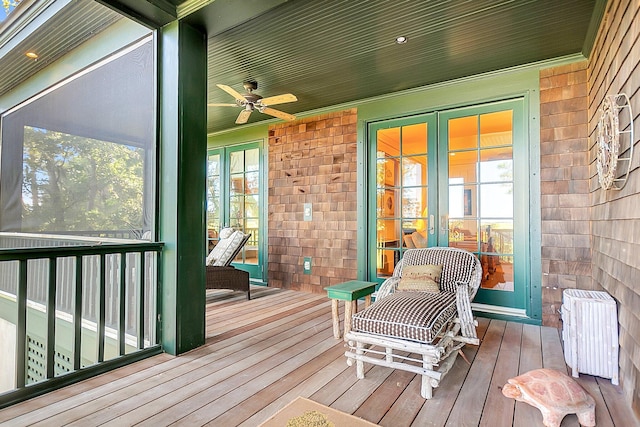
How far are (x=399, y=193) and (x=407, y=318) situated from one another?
260 cm

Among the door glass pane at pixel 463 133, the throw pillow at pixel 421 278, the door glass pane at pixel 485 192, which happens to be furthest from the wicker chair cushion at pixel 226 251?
the door glass pane at pixel 463 133

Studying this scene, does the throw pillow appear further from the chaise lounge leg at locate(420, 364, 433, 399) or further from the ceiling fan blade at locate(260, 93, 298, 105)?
the ceiling fan blade at locate(260, 93, 298, 105)

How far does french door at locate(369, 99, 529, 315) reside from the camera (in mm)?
3842

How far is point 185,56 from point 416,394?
3.18 meters

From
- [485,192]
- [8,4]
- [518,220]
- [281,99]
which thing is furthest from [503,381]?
[8,4]

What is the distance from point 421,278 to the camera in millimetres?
3229

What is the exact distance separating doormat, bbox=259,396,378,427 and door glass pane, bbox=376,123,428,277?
2926mm

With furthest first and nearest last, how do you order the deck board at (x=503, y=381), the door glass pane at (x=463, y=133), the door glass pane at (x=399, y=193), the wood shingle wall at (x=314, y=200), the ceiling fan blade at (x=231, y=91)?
the wood shingle wall at (x=314, y=200), the door glass pane at (x=399, y=193), the door glass pane at (x=463, y=133), the ceiling fan blade at (x=231, y=91), the deck board at (x=503, y=381)

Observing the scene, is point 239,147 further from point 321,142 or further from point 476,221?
point 476,221

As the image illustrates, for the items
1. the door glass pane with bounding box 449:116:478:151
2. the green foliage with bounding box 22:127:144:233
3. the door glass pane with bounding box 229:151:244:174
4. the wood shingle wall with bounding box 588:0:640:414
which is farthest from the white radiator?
the door glass pane with bounding box 229:151:244:174

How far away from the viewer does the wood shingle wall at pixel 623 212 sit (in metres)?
1.92

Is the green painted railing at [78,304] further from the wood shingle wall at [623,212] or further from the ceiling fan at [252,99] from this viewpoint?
the wood shingle wall at [623,212]

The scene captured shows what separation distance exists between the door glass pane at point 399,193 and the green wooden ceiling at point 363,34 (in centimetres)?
74

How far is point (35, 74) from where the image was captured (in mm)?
3416
